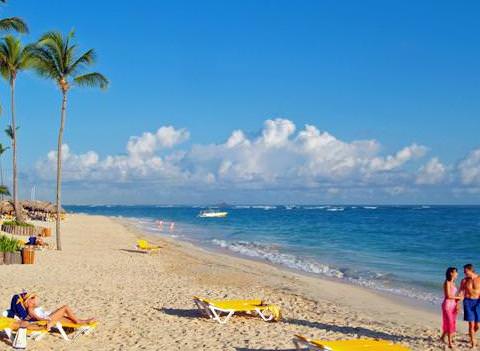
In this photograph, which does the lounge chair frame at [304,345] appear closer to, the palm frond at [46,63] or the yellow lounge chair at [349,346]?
the yellow lounge chair at [349,346]

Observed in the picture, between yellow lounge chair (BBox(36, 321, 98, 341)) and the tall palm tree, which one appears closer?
yellow lounge chair (BBox(36, 321, 98, 341))

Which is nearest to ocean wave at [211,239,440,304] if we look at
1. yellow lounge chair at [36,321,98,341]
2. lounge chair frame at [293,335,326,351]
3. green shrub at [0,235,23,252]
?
lounge chair frame at [293,335,326,351]

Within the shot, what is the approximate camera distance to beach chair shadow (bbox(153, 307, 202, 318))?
10.0 metres

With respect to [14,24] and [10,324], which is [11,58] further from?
[10,324]

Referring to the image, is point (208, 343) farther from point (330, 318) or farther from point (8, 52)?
point (8, 52)

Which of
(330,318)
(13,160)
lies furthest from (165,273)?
(13,160)

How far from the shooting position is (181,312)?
10.3 metres

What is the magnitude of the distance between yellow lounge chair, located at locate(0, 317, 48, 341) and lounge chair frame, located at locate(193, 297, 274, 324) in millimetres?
2766

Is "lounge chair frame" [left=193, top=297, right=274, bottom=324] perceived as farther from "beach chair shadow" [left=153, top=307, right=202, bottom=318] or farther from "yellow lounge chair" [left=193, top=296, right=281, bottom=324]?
"beach chair shadow" [left=153, top=307, right=202, bottom=318]

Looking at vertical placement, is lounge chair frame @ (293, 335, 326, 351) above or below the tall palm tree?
below

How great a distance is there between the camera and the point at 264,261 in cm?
2303

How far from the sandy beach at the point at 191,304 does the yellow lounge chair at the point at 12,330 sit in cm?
13

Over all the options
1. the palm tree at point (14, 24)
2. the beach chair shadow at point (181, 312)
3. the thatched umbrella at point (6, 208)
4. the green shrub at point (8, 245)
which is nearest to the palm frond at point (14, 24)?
the palm tree at point (14, 24)

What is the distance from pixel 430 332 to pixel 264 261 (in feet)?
44.8
